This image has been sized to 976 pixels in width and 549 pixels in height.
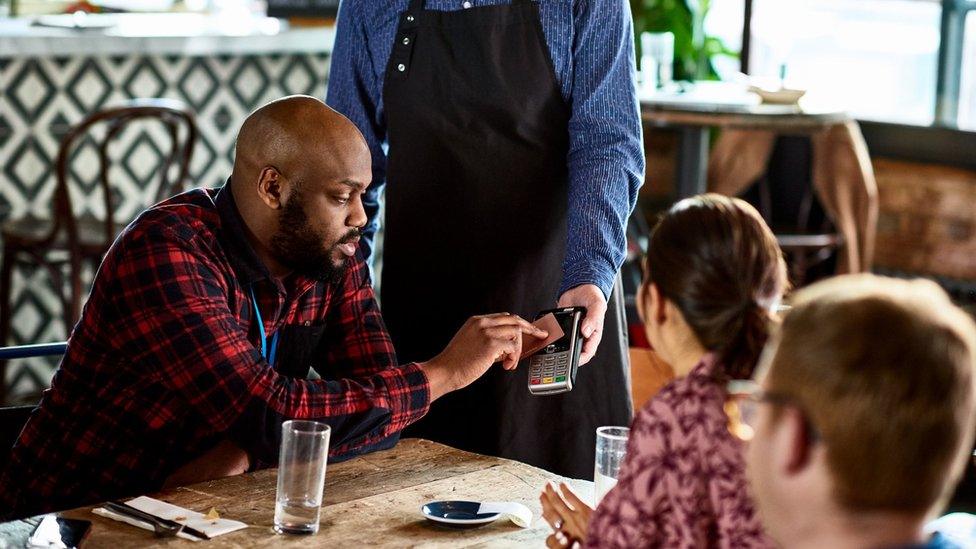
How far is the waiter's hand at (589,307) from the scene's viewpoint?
2.04 m

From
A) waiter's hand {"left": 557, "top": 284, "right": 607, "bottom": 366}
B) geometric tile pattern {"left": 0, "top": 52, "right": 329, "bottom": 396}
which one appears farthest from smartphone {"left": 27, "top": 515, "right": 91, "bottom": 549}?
geometric tile pattern {"left": 0, "top": 52, "right": 329, "bottom": 396}

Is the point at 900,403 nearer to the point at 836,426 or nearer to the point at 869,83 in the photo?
the point at 836,426

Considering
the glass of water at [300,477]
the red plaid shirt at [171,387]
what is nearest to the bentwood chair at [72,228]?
the red plaid shirt at [171,387]

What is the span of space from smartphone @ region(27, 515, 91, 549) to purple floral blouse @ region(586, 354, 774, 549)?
57cm

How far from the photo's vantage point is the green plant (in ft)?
19.7

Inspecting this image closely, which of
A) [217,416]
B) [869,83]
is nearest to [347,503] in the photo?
[217,416]

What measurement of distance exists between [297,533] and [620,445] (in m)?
0.44

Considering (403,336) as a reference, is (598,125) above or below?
above

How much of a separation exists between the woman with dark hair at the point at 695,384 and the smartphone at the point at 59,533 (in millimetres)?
525

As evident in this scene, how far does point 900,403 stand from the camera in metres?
0.91

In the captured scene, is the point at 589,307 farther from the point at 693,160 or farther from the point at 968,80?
the point at 968,80

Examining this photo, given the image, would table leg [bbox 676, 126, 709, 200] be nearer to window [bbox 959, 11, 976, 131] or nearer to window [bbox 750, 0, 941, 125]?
window [bbox 750, 0, 941, 125]

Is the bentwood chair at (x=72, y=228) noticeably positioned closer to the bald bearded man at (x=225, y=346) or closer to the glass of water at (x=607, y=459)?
the bald bearded man at (x=225, y=346)

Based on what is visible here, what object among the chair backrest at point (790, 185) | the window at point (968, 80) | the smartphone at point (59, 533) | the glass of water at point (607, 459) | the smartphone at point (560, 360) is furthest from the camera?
the chair backrest at point (790, 185)
